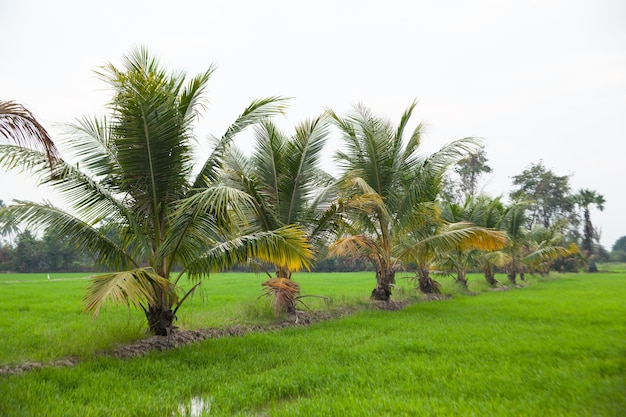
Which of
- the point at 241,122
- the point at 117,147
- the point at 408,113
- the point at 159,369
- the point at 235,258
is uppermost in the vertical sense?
the point at 408,113

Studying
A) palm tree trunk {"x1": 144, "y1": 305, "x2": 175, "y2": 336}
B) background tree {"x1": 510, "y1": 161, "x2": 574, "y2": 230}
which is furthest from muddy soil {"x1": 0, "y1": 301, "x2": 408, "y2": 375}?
background tree {"x1": 510, "y1": 161, "x2": 574, "y2": 230}

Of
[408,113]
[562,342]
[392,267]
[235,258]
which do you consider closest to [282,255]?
[235,258]

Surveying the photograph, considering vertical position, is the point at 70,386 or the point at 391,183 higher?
the point at 391,183

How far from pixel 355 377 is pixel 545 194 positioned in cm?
4642

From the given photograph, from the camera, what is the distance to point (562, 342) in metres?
5.69

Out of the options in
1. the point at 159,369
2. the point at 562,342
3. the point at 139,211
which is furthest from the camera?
the point at 139,211

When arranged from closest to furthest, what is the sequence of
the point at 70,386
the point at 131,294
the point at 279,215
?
the point at 70,386, the point at 131,294, the point at 279,215

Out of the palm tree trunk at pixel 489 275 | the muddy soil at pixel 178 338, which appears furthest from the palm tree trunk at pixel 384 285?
the palm tree trunk at pixel 489 275

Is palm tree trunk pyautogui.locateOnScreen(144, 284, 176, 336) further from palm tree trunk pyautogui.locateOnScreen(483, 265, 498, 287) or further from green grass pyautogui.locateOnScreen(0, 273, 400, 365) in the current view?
palm tree trunk pyautogui.locateOnScreen(483, 265, 498, 287)

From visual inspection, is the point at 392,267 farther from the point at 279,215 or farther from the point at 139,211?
Answer: the point at 139,211

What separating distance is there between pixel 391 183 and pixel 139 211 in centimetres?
684

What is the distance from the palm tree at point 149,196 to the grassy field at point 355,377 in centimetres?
121

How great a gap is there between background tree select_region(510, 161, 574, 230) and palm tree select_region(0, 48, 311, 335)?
42.5m

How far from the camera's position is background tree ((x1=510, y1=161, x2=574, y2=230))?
138ft
